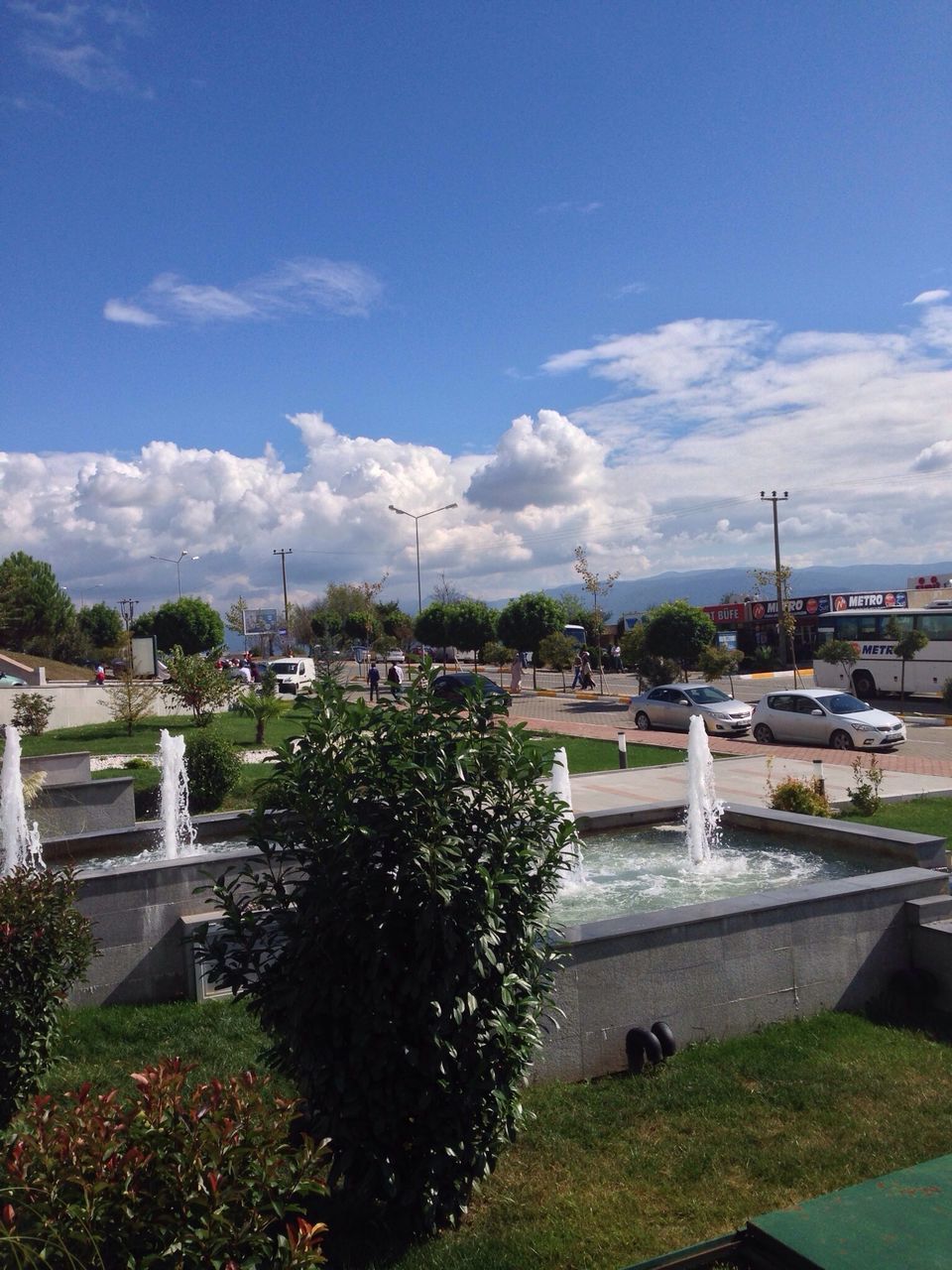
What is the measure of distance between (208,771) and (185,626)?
197 feet

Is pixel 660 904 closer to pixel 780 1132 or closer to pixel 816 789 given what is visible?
pixel 780 1132

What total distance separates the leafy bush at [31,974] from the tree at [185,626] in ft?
224

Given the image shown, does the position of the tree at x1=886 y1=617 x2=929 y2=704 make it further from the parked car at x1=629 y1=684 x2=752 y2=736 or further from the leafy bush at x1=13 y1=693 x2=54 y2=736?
the leafy bush at x1=13 y1=693 x2=54 y2=736

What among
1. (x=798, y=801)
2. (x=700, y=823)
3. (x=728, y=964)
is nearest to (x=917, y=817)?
(x=798, y=801)

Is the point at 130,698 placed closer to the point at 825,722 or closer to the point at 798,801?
the point at 825,722

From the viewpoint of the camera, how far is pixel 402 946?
12.5 ft

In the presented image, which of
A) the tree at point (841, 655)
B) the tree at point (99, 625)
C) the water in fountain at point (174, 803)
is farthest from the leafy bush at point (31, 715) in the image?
the tree at point (99, 625)

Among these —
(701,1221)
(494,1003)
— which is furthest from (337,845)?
(701,1221)

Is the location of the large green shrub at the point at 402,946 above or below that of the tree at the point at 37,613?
below

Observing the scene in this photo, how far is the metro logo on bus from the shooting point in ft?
155

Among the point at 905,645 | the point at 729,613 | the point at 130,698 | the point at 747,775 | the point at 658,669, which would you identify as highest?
the point at 729,613

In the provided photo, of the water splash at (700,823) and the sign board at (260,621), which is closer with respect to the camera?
the water splash at (700,823)

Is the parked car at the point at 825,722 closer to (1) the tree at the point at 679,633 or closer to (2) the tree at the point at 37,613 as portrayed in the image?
(1) the tree at the point at 679,633

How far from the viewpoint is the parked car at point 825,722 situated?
2184cm
